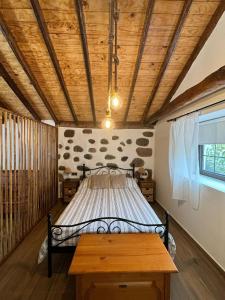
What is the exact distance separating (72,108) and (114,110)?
3.09 ft

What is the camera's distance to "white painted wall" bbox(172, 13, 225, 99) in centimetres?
233

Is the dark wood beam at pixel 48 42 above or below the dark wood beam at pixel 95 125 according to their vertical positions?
above

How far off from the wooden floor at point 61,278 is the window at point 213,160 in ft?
3.55

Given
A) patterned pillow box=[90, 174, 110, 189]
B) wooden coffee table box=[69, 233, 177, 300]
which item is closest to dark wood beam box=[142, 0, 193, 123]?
patterned pillow box=[90, 174, 110, 189]

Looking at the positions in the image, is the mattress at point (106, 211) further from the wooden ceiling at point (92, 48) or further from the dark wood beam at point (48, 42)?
the dark wood beam at point (48, 42)

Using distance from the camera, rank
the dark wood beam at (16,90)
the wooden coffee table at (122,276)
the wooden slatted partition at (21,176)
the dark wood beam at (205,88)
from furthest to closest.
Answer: the dark wood beam at (16,90) → the wooden slatted partition at (21,176) → the dark wood beam at (205,88) → the wooden coffee table at (122,276)

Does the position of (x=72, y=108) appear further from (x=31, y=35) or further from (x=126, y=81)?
(x=31, y=35)

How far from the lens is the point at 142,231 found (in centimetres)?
237

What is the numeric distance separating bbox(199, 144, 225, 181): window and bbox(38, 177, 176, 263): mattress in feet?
3.48

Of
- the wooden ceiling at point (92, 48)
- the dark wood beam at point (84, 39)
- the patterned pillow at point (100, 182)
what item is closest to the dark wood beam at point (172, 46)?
the wooden ceiling at point (92, 48)

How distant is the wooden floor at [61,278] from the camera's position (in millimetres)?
2088

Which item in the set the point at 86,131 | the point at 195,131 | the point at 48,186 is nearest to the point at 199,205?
the point at 195,131

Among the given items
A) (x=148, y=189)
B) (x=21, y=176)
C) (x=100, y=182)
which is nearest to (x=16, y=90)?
(x=21, y=176)

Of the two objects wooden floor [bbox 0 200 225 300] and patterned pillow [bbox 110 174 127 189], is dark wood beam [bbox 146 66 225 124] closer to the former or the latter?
patterned pillow [bbox 110 174 127 189]
